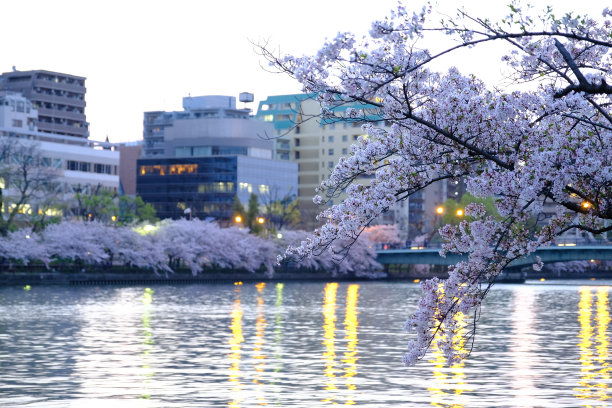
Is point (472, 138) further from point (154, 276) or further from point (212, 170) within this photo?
point (212, 170)

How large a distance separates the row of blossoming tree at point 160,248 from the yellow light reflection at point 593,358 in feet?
144

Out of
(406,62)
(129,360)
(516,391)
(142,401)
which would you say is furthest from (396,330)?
(406,62)

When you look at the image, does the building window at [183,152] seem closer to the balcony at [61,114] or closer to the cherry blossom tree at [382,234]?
the balcony at [61,114]

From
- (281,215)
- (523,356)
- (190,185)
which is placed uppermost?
(190,185)

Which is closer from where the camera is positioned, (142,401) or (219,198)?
(142,401)

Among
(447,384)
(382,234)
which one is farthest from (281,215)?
(447,384)

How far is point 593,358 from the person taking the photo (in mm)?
36750

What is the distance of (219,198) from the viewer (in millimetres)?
178000

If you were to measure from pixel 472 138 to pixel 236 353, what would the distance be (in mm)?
22518

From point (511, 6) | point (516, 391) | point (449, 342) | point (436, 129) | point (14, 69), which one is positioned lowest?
point (516, 391)

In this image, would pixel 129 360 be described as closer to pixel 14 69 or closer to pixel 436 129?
pixel 436 129

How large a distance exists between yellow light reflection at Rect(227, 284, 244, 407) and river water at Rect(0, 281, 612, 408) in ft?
0.11

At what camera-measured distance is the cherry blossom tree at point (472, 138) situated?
15875 millimetres

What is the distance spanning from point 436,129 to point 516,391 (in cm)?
1367
